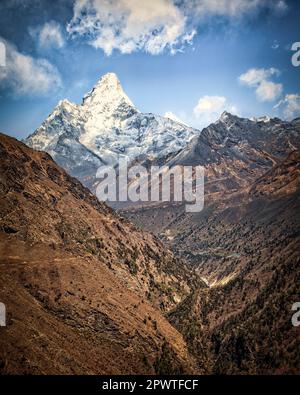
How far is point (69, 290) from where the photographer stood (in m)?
110

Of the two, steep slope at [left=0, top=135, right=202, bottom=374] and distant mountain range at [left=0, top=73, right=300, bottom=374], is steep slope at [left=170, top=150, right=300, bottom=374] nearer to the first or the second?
distant mountain range at [left=0, top=73, right=300, bottom=374]

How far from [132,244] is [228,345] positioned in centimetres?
6734

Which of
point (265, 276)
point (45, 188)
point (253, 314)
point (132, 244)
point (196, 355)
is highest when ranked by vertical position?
point (45, 188)

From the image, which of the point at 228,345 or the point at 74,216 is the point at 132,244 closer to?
the point at 74,216

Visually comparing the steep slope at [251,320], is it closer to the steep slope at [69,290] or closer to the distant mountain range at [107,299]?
the distant mountain range at [107,299]

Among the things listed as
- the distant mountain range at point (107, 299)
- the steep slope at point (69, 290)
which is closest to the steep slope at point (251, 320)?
the distant mountain range at point (107, 299)

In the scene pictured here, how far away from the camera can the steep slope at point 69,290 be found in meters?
88.1

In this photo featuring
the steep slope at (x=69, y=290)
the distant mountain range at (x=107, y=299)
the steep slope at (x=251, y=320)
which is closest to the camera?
the steep slope at (x=69, y=290)

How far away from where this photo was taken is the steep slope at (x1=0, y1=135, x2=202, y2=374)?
88062 mm

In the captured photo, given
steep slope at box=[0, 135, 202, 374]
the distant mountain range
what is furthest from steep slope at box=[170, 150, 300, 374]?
steep slope at box=[0, 135, 202, 374]

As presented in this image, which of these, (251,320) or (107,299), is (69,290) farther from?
(251,320)
